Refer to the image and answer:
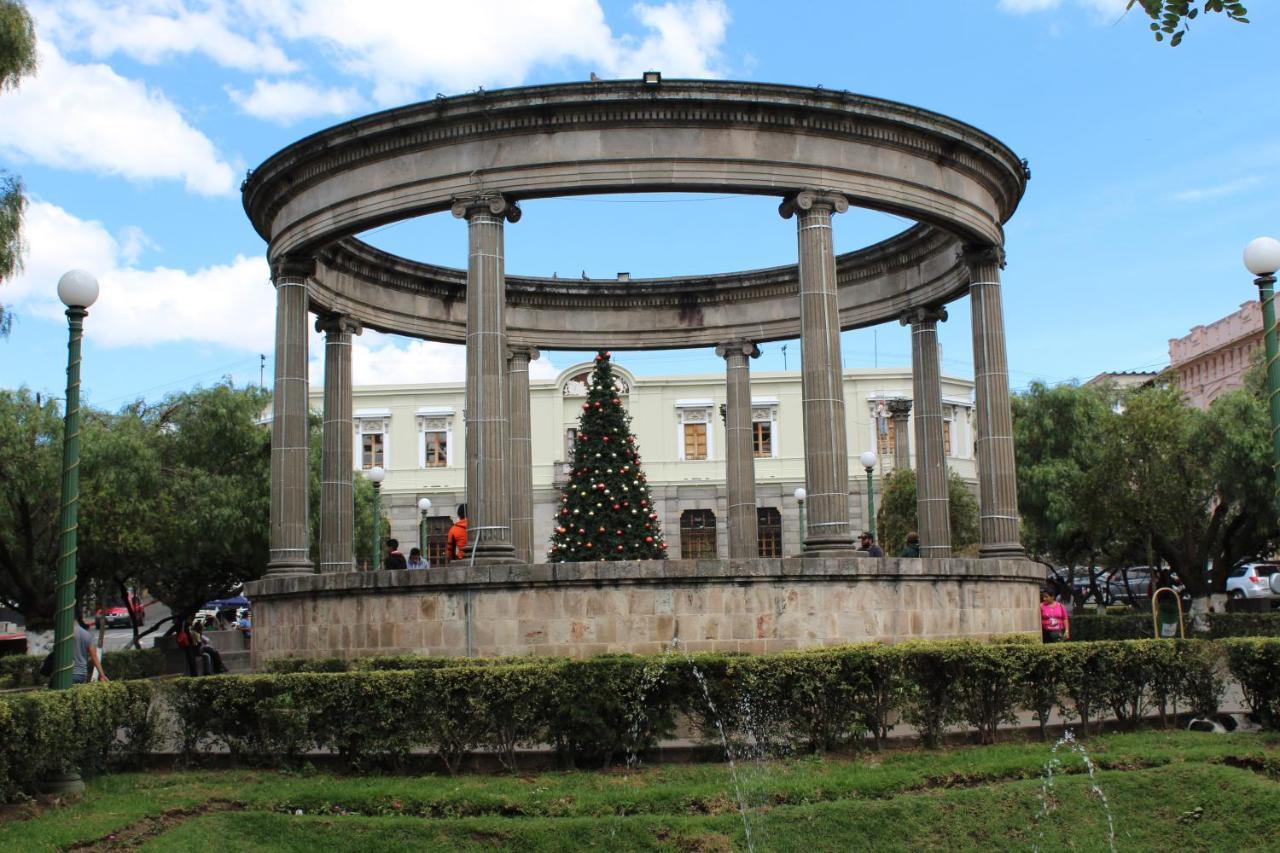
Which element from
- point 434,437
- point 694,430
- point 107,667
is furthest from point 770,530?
point 107,667

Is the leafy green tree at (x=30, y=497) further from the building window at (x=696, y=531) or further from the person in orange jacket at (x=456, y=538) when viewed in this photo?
the building window at (x=696, y=531)

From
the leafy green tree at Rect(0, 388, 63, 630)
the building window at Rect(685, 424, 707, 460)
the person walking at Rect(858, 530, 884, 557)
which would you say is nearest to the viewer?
the person walking at Rect(858, 530, 884, 557)

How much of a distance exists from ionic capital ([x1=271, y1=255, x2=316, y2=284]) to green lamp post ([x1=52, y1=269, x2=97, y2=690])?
8.21 meters

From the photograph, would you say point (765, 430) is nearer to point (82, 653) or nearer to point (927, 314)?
point (927, 314)

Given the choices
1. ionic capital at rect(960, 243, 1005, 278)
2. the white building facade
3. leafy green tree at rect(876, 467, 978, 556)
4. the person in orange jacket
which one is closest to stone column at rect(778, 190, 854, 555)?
ionic capital at rect(960, 243, 1005, 278)

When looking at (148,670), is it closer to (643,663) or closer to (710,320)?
(710,320)

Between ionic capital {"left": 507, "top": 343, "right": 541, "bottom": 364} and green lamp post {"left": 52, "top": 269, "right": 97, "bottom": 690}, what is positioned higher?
ionic capital {"left": 507, "top": 343, "right": 541, "bottom": 364}

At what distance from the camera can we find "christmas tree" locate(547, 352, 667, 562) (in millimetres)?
26547

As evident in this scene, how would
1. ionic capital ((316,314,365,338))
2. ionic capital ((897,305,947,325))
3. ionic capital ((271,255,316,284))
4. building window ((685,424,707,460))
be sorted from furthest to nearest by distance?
building window ((685,424,707,460))
ionic capital ((897,305,947,325))
ionic capital ((316,314,365,338))
ionic capital ((271,255,316,284))

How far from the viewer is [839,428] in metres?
19.7

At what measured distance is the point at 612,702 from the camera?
13.5 metres

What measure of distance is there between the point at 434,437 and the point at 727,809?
150ft

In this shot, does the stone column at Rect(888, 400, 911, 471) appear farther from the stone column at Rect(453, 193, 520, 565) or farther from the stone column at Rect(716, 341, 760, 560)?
the stone column at Rect(453, 193, 520, 565)

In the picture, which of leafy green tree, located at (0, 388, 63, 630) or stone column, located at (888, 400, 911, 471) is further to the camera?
stone column, located at (888, 400, 911, 471)
